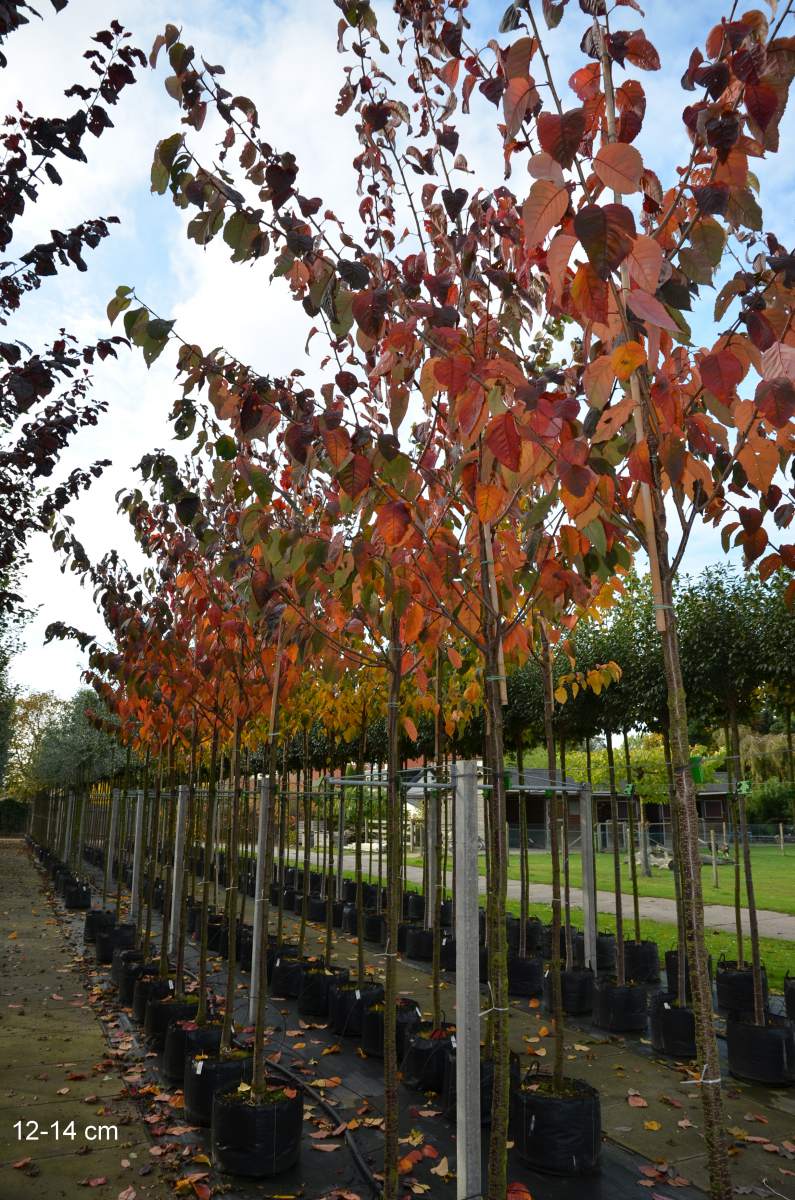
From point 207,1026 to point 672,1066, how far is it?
3098 millimetres

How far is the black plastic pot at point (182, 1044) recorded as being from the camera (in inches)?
195

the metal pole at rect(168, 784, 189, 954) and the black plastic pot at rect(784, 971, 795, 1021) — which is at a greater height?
the metal pole at rect(168, 784, 189, 954)

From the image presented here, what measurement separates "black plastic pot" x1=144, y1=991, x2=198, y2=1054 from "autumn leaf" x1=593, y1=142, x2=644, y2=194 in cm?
583

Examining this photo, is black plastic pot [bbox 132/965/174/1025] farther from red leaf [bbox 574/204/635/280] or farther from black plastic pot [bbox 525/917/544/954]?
red leaf [bbox 574/204/635/280]

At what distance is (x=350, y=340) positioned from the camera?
3.56 meters

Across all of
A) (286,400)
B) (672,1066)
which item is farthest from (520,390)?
(672,1066)

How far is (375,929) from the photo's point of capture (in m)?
10.2

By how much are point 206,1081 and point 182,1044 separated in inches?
30.2

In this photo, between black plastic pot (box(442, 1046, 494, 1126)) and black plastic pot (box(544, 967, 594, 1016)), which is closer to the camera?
black plastic pot (box(442, 1046, 494, 1126))

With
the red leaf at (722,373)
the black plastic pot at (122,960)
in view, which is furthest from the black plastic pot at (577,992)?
the red leaf at (722,373)

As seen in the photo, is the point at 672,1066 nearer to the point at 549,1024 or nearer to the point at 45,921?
the point at 549,1024

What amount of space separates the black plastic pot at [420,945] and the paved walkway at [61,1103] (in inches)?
131

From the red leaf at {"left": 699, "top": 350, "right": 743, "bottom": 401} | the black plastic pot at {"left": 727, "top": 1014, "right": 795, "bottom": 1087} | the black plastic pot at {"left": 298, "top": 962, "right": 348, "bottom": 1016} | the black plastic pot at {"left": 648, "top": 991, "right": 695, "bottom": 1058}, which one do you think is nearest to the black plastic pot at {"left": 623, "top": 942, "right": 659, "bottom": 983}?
the black plastic pot at {"left": 648, "top": 991, "right": 695, "bottom": 1058}

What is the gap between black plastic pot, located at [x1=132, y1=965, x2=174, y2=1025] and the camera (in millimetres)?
6297
